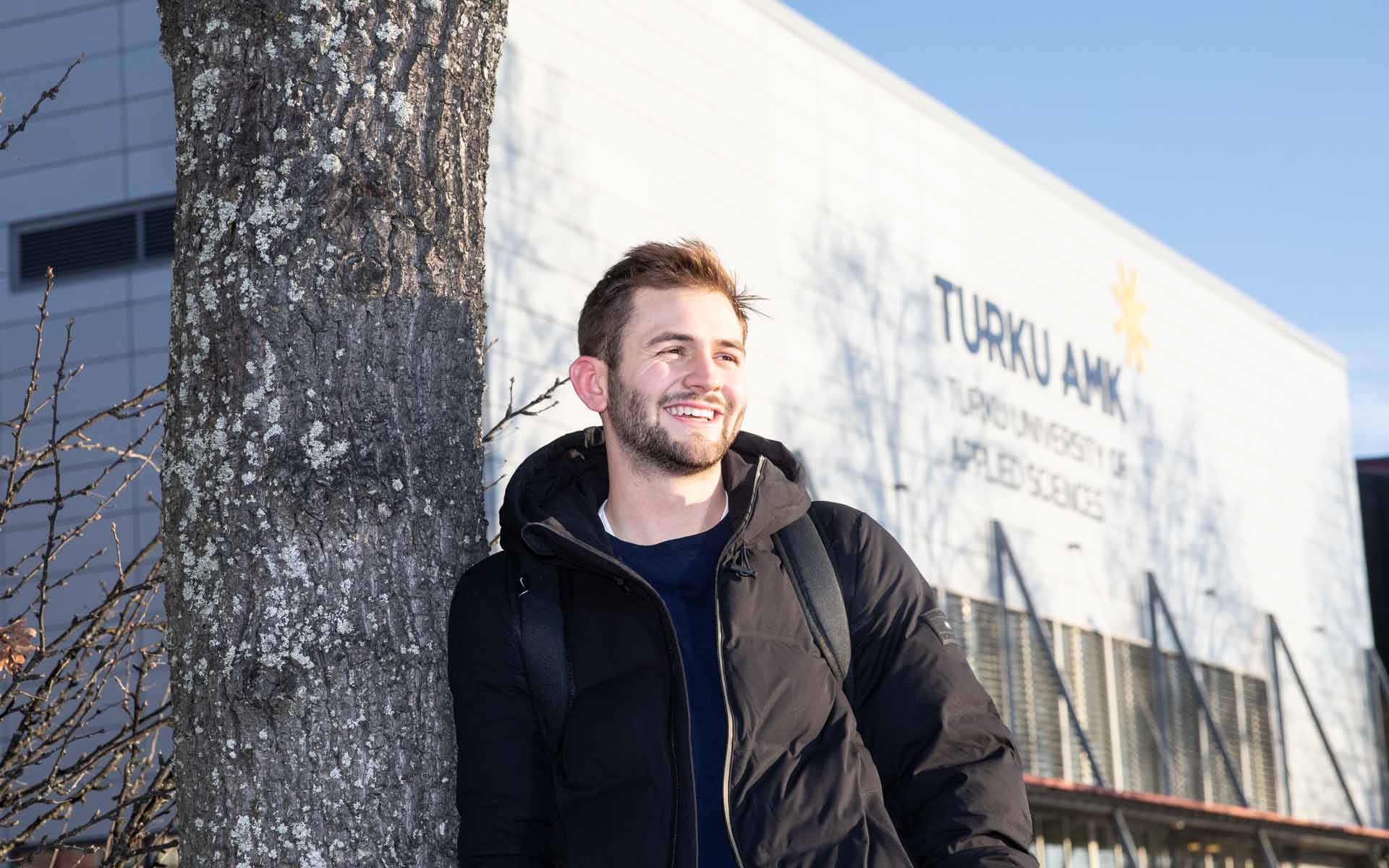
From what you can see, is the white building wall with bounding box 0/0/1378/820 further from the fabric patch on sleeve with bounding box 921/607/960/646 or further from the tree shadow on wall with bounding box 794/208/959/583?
the fabric patch on sleeve with bounding box 921/607/960/646

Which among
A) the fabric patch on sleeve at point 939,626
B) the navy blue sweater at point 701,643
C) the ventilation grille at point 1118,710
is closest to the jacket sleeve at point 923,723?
the fabric patch on sleeve at point 939,626

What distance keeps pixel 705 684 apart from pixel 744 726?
6.4 inches

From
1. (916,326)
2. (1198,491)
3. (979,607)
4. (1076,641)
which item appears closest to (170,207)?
(916,326)

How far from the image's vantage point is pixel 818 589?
135 inches

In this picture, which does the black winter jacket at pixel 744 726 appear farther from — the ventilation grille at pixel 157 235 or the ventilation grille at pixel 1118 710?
the ventilation grille at pixel 1118 710

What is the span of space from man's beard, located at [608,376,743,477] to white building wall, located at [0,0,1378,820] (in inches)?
239

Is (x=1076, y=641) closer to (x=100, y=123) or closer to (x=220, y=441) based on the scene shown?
(x=100, y=123)

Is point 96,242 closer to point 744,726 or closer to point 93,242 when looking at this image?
point 93,242

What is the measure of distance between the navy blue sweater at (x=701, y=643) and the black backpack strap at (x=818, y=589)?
126mm

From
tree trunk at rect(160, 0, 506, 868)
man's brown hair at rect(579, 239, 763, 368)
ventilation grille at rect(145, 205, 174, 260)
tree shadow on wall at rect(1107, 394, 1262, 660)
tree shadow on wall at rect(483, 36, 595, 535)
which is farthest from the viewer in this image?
tree shadow on wall at rect(1107, 394, 1262, 660)

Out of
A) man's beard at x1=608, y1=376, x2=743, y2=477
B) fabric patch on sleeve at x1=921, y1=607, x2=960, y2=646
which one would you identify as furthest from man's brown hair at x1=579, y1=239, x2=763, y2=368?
fabric patch on sleeve at x1=921, y1=607, x2=960, y2=646

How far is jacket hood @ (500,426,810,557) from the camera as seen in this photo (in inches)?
134

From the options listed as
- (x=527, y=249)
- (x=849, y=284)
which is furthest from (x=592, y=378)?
(x=849, y=284)

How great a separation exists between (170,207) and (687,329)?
10866 mm
